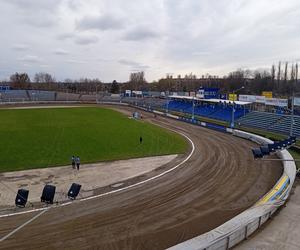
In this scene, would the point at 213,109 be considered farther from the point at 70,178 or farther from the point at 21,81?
the point at 21,81

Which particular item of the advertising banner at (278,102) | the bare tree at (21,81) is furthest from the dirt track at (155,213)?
the bare tree at (21,81)

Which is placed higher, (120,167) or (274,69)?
(274,69)

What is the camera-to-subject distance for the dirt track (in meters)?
15.1

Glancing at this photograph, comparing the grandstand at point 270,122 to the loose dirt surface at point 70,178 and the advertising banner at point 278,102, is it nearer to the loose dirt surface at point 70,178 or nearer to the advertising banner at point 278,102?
the advertising banner at point 278,102

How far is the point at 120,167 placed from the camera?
29578 mm

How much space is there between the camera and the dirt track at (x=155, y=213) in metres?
15.1

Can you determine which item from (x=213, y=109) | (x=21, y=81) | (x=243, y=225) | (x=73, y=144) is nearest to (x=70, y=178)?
(x=73, y=144)

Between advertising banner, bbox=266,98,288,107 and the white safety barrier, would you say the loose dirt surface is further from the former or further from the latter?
advertising banner, bbox=266,98,288,107

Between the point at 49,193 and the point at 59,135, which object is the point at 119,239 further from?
the point at 59,135

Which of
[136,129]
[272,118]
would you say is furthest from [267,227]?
[272,118]

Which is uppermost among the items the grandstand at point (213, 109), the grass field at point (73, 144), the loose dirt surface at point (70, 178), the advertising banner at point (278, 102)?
the advertising banner at point (278, 102)

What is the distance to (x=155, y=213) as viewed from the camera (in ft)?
60.8

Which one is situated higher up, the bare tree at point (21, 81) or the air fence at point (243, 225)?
the bare tree at point (21, 81)

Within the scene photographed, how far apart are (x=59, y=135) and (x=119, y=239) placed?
3023 cm
